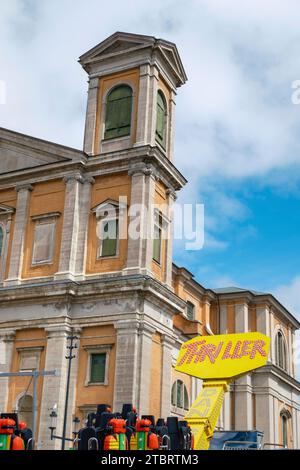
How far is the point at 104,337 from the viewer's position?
29.8 metres

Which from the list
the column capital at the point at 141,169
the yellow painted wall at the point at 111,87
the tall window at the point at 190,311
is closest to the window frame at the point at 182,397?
the tall window at the point at 190,311

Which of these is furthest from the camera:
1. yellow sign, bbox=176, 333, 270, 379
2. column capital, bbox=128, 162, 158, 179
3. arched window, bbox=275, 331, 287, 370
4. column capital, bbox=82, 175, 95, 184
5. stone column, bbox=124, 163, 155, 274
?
arched window, bbox=275, 331, 287, 370

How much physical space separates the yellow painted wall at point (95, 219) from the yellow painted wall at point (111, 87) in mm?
2213

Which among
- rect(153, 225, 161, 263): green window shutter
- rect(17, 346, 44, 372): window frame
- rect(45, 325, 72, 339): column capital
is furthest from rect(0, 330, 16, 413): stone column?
rect(153, 225, 161, 263): green window shutter

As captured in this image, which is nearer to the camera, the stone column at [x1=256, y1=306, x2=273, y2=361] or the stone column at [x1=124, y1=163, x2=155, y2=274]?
the stone column at [x1=124, y1=163, x2=155, y2=274]

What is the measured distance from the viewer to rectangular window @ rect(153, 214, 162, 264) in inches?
1278

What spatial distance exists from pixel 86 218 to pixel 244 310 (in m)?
23.2

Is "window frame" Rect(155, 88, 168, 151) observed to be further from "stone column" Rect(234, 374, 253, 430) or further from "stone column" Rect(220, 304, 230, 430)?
"stone column" Rect(234, 374, 253, 430)

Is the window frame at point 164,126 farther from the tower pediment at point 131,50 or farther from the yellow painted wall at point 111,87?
the tower pediment at point 131,50

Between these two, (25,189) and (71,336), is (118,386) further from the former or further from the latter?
(25,189)

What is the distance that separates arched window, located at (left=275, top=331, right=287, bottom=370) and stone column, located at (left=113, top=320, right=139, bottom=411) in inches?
1053

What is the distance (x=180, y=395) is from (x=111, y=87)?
19.0 meters

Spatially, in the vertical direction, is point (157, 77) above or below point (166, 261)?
above
